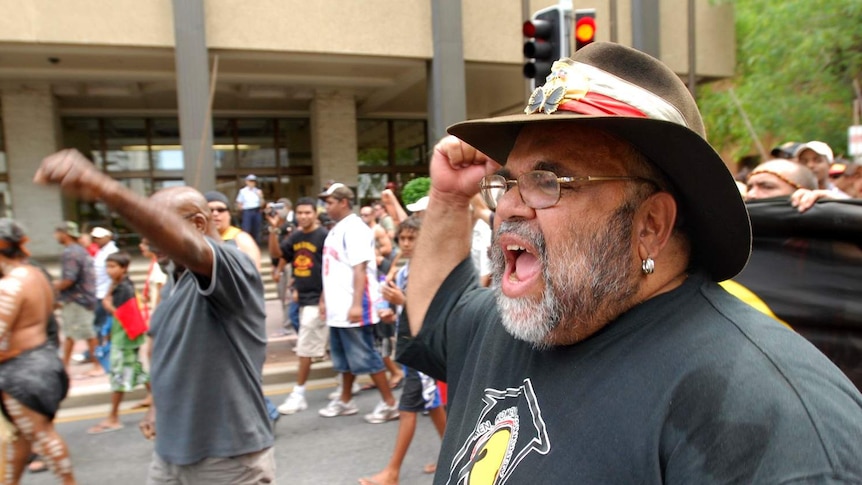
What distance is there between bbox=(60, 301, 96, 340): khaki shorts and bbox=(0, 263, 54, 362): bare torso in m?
3.58

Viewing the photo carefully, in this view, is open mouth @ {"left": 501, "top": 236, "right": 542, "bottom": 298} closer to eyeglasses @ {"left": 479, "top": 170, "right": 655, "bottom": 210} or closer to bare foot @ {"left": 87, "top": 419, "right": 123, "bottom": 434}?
eyeglasses @ {"left": 479, "top": 170, "right": 655, "bottom": 210}

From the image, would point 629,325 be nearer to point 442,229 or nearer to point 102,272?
point 442,229

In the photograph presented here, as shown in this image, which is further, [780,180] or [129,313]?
[129,313]

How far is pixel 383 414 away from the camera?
5.80 metres

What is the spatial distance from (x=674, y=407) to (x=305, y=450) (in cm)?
453

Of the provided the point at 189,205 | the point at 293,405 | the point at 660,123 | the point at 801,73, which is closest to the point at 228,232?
the point at 189,205

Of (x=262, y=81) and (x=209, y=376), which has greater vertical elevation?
(x=262, y=81)

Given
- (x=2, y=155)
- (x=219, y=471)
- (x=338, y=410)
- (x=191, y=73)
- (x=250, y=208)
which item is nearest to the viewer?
(x=219, y=471)

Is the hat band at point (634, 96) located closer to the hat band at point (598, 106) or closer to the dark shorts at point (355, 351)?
the hat band at point (598, 106)

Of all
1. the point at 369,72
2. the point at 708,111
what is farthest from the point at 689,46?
the point at 369,72

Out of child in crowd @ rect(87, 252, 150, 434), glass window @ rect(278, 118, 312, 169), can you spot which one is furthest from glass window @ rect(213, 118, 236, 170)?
child in crowd @ rect(87, 252, 150, 434)

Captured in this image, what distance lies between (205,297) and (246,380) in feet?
1.53

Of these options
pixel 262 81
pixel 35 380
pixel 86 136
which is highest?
pixel 262 81

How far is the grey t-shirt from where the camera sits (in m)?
2.80
